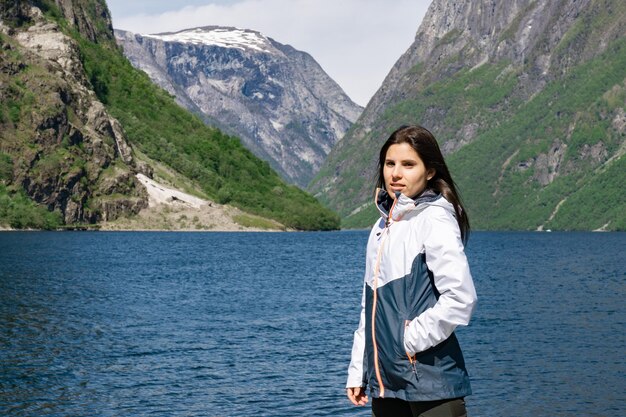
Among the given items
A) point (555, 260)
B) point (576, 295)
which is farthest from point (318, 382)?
point (555, 260)

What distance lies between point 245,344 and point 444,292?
4411cm

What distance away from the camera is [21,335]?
5359 centimetres

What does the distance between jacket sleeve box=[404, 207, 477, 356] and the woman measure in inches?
0.5

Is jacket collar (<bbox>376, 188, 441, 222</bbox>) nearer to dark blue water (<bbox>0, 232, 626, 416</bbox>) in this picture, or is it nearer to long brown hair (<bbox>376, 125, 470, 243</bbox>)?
long brown hair (<bbox>376, 125, 470, 243</bbox>)

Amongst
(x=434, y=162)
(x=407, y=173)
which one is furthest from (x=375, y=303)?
(x=434, y=162)

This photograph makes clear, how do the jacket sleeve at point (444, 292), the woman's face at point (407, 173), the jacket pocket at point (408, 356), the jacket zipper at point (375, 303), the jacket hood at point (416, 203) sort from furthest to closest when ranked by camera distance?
the woman's face at point (407, 173)
the jacket zipper at point (375, 303)
the jacket hood at point (416, 203)
the jacket pocket at point (408, 356)
the jacket sleeve at point (444, 292)

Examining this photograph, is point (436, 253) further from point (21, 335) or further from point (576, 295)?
point (576, 295)

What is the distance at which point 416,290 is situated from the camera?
10867 millimetres

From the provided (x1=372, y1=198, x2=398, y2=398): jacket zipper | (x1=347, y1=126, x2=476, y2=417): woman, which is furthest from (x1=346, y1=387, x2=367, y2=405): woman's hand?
(x1=372, y1=198, x2=398, y2=398): jacket zipper

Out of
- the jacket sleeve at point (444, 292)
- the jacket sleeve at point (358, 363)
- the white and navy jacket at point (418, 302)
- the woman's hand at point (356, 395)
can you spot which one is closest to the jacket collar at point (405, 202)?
the white and navy jacket at point (418, 302)

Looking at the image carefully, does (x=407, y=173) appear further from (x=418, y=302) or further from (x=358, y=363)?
(x=358, y=363)

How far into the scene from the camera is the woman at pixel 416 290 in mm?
10516

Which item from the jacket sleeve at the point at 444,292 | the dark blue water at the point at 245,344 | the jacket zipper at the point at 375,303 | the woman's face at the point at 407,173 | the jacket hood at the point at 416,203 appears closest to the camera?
the jacket sleeve at the point at 444,292

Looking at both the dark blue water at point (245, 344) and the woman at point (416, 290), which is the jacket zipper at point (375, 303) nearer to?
the woman at point (416, 290)
